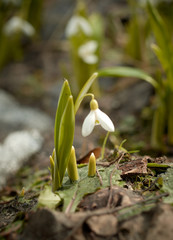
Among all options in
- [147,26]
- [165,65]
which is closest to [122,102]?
[147,26]

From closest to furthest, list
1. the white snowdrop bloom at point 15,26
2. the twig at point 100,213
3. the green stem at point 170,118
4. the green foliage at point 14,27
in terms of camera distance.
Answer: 1. the twig at point 100,213
2. the green stem at point 170,118
3. the white snowdrop bloom at point 15,26
4. the green foliage at point 14,27

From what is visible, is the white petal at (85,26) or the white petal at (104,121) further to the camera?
the white petal at (85,26)

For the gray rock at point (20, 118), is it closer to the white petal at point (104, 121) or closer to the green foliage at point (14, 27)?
the green foliage at point (14, 27)

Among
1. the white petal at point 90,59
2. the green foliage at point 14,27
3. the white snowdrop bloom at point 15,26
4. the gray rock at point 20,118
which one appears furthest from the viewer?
the green foliage at point 14,27

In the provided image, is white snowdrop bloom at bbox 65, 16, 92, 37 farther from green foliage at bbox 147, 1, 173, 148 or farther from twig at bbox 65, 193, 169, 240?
twig at bbox 65, 193, 169, 240

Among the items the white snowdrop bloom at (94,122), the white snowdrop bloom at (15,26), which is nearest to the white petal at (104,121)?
the white snowdrop bloom at (94,122)

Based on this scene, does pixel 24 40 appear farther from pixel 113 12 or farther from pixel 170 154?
pixel 170 154

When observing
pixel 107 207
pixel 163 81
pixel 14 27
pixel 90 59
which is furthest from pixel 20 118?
pixel 107 207
